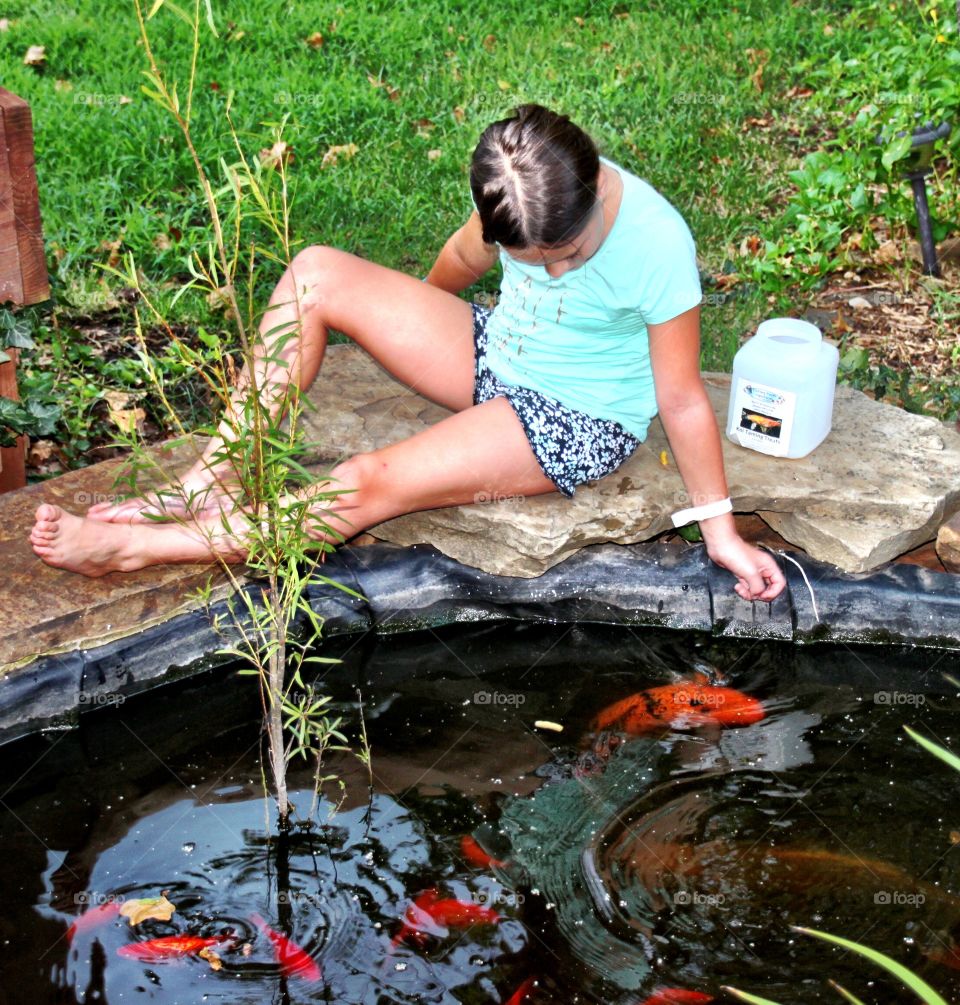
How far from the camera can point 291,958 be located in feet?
7.70

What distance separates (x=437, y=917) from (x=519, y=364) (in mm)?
1391

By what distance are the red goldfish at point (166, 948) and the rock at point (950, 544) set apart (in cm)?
197

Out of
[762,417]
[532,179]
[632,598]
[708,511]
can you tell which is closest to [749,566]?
[708,511]

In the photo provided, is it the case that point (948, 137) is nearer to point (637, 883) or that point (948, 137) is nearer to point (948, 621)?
point (948, 621)

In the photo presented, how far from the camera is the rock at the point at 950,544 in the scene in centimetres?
319

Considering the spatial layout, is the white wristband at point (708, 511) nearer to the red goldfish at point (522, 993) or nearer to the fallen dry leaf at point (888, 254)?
the red goldfish at point (522, 993)

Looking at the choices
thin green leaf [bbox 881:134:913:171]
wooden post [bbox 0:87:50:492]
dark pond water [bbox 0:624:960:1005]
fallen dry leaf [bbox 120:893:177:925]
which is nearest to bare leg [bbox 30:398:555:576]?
dark pond water [bbox 0:624:960:1005]

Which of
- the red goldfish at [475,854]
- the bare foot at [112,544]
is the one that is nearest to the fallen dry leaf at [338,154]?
the bare foot at [112,544]

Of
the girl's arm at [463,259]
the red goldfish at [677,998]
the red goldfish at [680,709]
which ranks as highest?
the girl's arm at [463,259]

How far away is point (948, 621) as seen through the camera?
10.3 ft

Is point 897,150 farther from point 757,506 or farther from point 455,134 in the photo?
point 455,134

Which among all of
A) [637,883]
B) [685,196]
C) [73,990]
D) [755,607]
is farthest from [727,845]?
[685,196]

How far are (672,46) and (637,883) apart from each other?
15.5 feet

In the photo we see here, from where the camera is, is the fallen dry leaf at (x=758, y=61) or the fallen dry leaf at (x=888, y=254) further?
the fallen dry leaf at (x=758, y=61)
